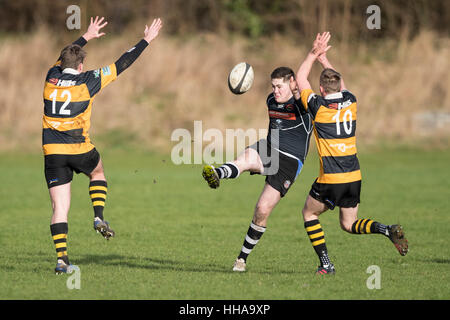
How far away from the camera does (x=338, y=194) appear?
7672 millimetres

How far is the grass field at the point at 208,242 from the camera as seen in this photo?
7.20 metres

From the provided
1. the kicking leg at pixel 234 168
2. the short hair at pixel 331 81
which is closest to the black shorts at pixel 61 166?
the kicking leg at pixel 234 168

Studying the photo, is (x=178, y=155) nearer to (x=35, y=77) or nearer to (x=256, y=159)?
(x=35, y=77)

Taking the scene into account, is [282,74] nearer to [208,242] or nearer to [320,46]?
[320,46]

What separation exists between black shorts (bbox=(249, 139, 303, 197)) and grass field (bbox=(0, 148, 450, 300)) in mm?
1074

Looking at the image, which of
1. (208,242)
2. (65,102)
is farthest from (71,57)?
(208,242)

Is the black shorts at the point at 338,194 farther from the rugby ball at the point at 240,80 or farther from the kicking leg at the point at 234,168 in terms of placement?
the rugby ball at the point at 240,80

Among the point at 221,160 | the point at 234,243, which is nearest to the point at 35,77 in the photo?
the point at 221,160

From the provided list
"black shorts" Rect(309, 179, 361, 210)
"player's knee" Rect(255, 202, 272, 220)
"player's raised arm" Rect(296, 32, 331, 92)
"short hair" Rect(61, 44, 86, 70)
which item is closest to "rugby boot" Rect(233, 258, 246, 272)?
"player's knee" Rect(255, 202, 272, 220)

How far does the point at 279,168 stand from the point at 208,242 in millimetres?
2887

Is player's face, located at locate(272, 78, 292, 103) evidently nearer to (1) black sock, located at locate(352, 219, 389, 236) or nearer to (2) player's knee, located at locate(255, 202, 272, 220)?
(2) player's knee, located at locate(255, 202, 272, 220)

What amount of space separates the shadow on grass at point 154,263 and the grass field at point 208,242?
1 cm

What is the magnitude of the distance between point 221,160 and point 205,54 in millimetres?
8611

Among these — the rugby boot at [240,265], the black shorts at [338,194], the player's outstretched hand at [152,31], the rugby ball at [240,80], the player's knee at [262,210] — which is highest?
the player's outstretched hand at [152,31]
